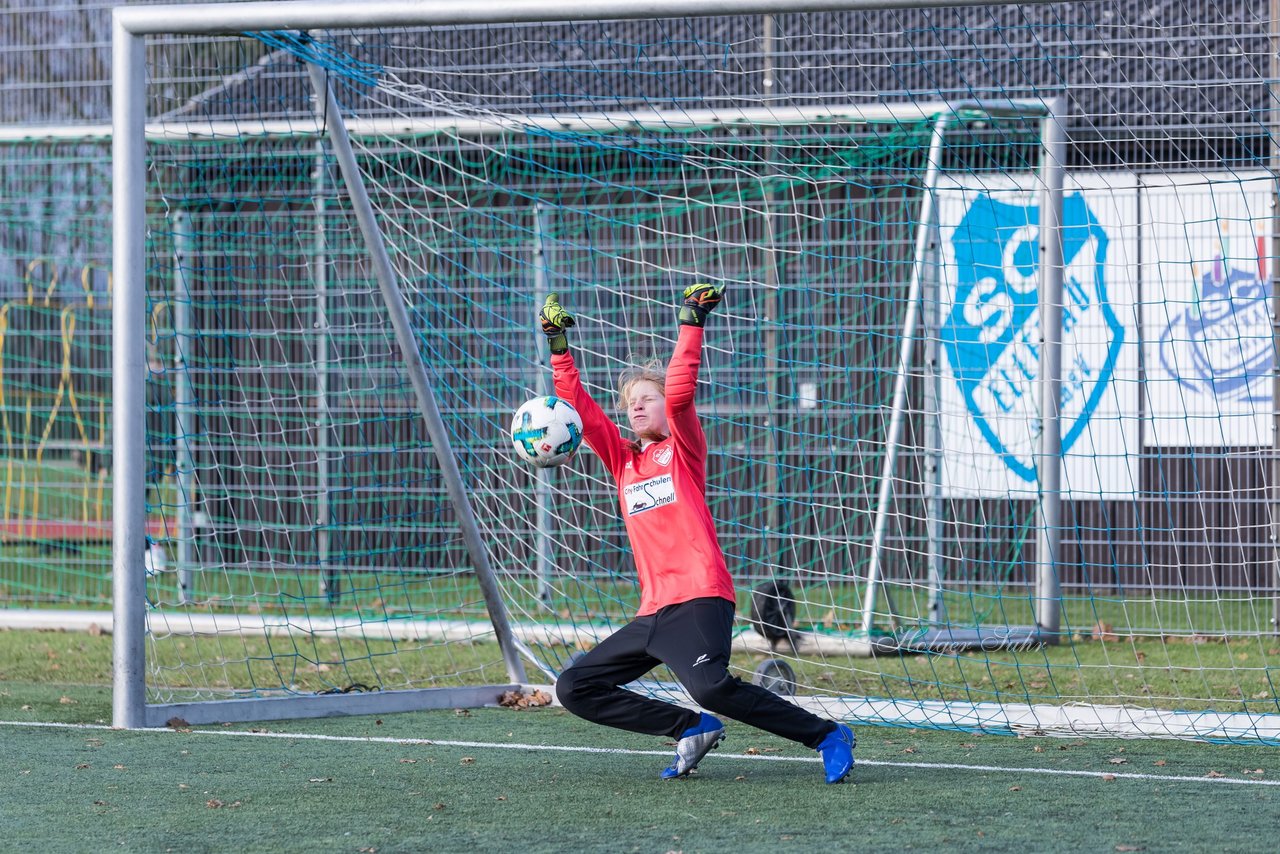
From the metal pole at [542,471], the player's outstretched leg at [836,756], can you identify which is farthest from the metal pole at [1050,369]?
the player's outstretched leg at [836,756]

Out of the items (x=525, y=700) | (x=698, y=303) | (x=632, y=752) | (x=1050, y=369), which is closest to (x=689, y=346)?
(x=698, y=303)

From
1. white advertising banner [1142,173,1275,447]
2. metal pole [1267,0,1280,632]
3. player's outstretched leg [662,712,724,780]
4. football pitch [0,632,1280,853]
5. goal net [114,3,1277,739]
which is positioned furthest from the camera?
white advertising banner [1142,173,1275,447]

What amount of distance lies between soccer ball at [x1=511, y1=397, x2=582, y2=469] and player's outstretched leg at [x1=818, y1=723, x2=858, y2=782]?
1.24 metres

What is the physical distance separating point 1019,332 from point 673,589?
4.31 m

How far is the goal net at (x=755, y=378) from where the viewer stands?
7.33 m

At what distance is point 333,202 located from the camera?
1016 centimetres

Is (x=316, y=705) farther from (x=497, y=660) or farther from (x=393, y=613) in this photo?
(x=393, y=613)

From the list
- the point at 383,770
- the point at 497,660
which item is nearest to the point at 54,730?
the point at 383,770

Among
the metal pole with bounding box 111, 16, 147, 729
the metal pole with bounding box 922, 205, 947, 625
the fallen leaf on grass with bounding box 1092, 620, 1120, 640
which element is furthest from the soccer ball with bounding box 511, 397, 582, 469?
the fallen leaf on grass with bounding box 1092, 620, 1120, 640

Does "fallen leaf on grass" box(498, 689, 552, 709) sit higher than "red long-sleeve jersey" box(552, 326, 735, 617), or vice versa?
"red long-sleeve jersey" box(552, 326, 735, 617)

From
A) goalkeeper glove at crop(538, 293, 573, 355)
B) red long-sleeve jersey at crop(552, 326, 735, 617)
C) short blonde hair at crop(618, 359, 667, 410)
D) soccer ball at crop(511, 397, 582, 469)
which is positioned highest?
goalkeeper glove at crop(538, 293, 573, 355)

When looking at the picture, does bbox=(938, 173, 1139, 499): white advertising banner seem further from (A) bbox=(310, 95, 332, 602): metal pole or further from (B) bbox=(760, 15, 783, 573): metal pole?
(A) bbox=(310, 95, 332, 602): metal pole

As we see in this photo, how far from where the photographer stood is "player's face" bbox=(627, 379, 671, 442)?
5.04 meters

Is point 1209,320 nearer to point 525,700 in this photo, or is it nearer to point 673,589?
point 525,700
